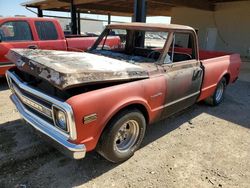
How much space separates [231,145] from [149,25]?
2.49m

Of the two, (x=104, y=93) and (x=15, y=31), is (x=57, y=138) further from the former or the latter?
(x=15, y=31)

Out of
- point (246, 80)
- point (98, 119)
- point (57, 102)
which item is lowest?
point (246, 80)

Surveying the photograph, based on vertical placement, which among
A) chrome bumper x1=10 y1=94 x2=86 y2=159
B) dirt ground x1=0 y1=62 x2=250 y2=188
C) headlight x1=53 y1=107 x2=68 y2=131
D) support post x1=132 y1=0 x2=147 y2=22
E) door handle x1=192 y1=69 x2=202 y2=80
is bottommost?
dirt ground x1=0 y1=62 x2=250 y2=188

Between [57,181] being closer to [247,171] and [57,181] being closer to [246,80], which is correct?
[247,171]

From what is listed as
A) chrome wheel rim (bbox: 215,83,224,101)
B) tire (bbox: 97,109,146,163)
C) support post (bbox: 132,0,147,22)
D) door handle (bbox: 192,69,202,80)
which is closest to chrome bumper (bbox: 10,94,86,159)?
tire (bbox: 97,109,146,163)

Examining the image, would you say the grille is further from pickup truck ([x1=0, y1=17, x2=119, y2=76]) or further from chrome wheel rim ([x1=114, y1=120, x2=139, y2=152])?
pickup truck ([x1=0, y1=17, x2=119, y2=76])

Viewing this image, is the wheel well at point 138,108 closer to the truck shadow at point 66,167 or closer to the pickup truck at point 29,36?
the truck shadow at point 66,167

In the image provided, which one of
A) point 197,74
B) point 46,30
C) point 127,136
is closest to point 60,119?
point 127,136

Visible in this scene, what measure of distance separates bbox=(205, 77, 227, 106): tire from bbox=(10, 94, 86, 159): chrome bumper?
388 cm

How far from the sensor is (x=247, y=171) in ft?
→ 10.5

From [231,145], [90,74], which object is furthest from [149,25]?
[231,145]

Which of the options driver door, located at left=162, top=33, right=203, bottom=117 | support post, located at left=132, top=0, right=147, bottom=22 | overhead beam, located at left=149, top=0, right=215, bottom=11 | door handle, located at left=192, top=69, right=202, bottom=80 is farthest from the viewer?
overhead beam, located at left=149, top=0, right=215, bottom=11

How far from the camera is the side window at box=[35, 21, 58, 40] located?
22.4ft

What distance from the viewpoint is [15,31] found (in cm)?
651
